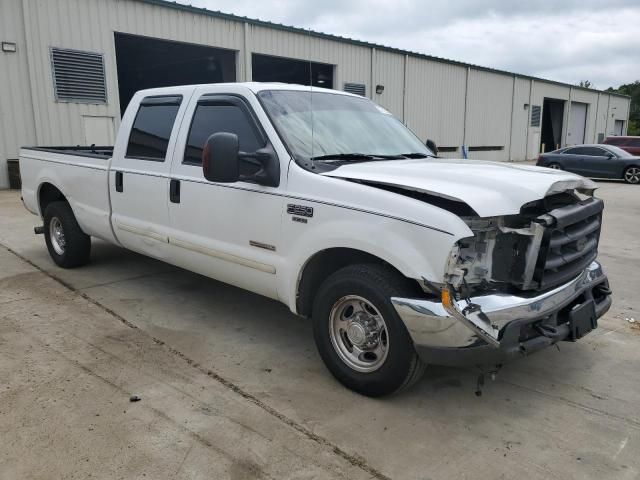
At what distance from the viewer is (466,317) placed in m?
2.89

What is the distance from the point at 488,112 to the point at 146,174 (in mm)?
28607

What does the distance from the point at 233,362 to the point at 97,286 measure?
2.51m

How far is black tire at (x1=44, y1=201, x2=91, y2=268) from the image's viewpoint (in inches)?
241

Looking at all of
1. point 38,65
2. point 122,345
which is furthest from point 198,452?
point 38,65

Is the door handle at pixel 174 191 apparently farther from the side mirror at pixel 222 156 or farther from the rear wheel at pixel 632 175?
the rear wheel at pixel 632 175

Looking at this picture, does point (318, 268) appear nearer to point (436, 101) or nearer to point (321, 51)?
point (321, 51)

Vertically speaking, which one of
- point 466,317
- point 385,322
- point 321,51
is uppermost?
point 321,51

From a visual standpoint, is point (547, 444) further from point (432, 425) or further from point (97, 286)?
point (97, 286)

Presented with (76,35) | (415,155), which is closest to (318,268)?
(415,155)

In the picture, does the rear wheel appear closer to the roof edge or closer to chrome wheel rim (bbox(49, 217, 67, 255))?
the roof edge

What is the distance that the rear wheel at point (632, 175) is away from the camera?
60.3 feet

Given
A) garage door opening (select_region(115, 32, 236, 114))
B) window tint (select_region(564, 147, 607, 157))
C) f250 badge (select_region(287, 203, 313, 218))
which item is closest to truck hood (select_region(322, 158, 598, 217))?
f250 badge (select_region(287, 203, 313, 218))

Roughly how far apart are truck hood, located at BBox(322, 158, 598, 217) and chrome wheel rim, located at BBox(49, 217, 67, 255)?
4200 millimetres

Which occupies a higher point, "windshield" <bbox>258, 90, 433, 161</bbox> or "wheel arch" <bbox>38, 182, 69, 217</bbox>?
"windshield" <bbox>258, 90, 433, 161</bbox>
